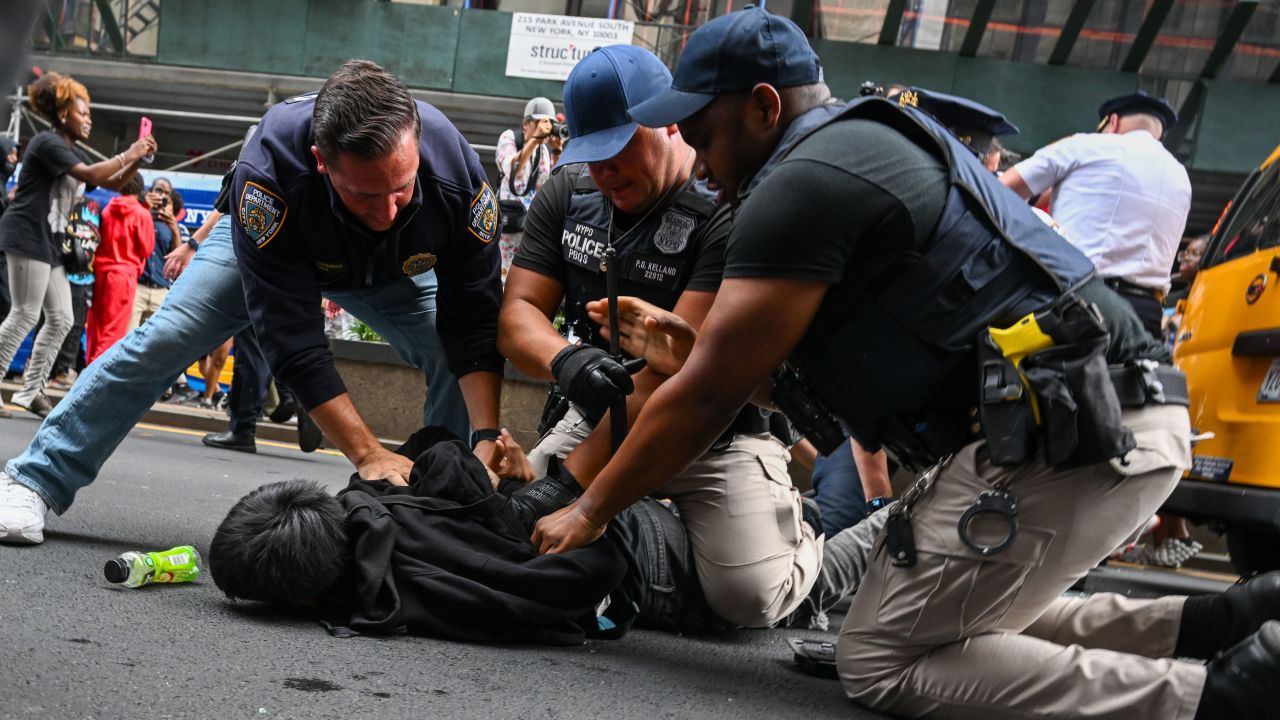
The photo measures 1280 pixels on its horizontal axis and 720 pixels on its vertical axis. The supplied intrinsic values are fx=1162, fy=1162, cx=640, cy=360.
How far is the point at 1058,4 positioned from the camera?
1426 centimetres

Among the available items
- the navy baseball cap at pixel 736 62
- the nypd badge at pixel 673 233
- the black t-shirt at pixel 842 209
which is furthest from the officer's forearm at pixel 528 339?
the black t-shirt at pixel 842 209

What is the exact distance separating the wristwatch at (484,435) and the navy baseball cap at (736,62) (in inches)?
43.4

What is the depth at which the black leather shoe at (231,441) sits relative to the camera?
22.0 ft

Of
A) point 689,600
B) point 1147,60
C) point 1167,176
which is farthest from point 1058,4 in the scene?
point 689,600

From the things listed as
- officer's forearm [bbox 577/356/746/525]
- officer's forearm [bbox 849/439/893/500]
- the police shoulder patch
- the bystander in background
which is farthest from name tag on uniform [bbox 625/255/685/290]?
the bystander in background

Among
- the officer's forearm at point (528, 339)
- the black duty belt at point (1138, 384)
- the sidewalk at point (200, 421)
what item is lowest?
the sidewalk at point (200, 421)

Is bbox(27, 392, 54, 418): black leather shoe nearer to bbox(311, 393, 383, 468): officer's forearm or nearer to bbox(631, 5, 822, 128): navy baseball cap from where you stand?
bbox(311, 393, 383, 468): officer's forearm

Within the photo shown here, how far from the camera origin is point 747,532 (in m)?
3.03

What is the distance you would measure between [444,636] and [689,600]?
741 millimetres

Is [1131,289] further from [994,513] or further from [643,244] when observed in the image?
[994,513]

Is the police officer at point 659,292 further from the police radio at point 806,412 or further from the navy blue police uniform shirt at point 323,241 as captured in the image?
the police radio at point 806,412

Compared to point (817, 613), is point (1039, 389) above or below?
above

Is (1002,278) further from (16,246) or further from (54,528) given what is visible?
(16,246)

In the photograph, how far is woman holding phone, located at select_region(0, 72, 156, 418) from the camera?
580 cm
